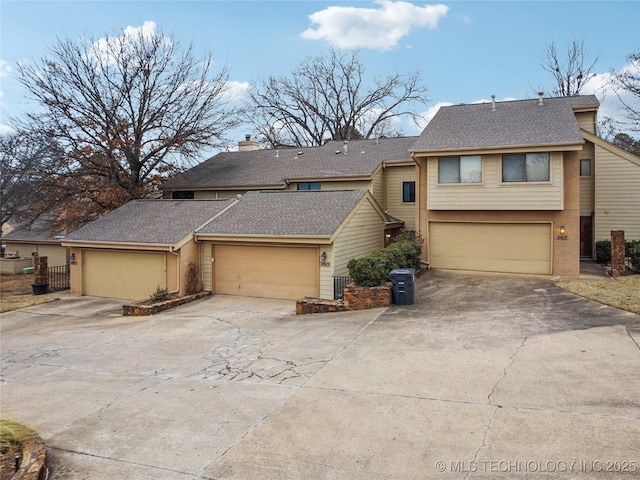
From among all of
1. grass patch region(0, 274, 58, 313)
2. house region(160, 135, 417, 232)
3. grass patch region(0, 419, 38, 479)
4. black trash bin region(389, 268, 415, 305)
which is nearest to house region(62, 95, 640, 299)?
house region(160, 135, 417, 232)

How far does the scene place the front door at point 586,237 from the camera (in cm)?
1994

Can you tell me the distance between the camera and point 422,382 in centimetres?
694

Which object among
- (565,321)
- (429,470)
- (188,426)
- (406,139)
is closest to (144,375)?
(188,426)

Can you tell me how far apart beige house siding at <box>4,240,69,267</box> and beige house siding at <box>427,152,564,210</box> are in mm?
23054

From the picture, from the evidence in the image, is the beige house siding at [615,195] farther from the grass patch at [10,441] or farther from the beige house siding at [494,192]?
the grass patch at [10,441]

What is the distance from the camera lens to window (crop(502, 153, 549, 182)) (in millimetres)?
15445

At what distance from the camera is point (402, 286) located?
12.2 m

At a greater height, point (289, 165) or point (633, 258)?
point (289, 165)

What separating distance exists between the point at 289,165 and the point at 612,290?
53.7 ft

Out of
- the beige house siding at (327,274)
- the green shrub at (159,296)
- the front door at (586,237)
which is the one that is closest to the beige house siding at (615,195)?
the front door at (586,237)

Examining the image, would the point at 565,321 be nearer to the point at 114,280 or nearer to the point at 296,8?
the point at 296,8

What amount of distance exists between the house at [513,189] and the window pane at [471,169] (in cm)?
4

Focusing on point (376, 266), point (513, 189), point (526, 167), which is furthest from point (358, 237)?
point (526, 167)

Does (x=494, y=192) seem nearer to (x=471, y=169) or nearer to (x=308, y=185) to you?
(x=471, y=169)
